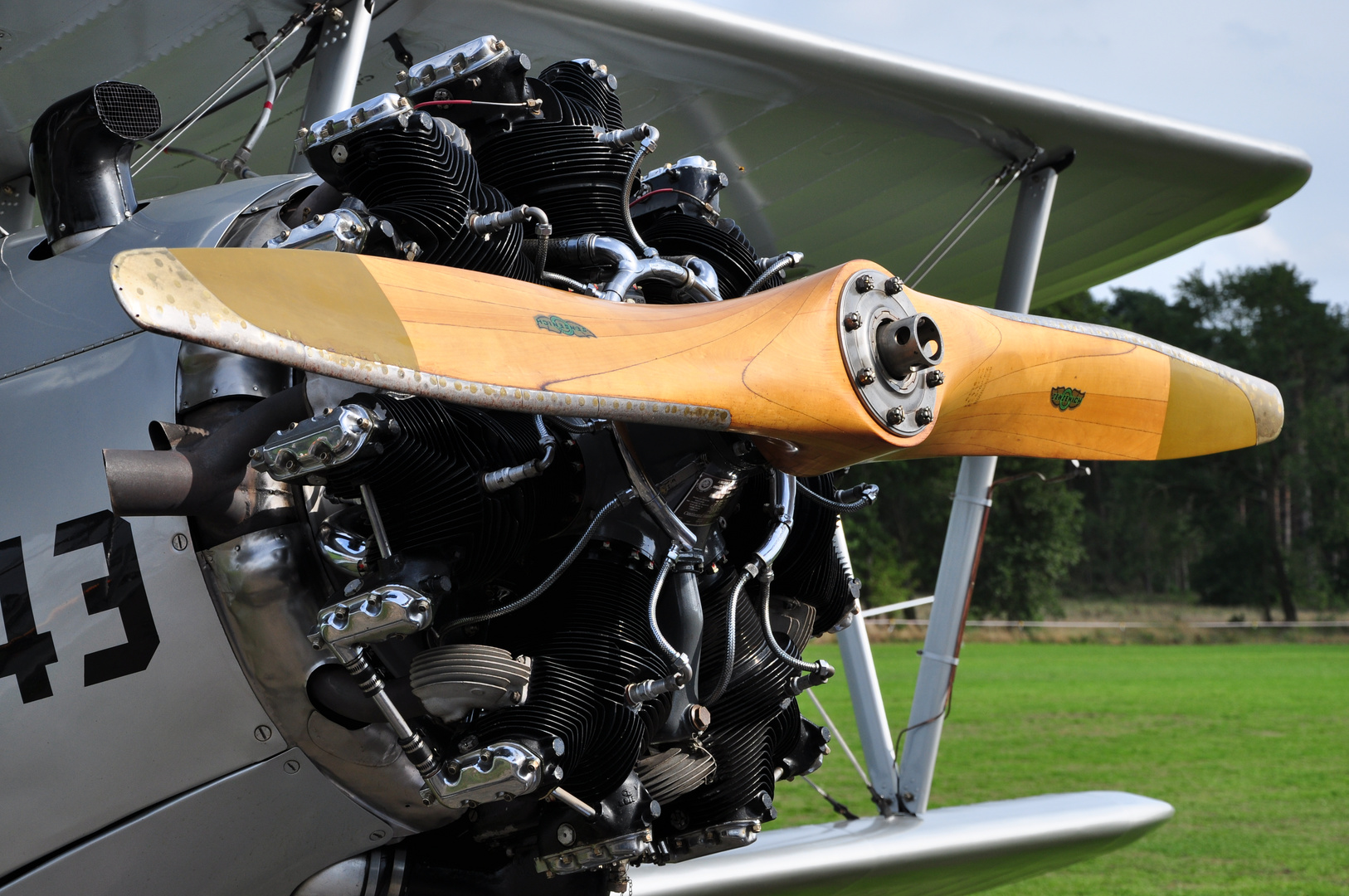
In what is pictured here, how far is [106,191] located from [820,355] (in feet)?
5.36

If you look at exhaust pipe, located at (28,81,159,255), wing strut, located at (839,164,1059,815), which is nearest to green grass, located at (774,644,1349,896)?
wing strut, located at (839,164,1059,815)

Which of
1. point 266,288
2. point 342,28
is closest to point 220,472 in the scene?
point 266,288

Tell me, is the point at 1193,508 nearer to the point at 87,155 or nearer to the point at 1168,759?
the point at 1168,759

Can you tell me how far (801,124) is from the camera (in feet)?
15.5

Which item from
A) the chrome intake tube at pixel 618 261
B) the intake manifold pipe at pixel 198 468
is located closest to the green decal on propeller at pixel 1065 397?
the chrome intake tube at pixel 618 261

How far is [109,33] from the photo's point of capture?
3.73 m

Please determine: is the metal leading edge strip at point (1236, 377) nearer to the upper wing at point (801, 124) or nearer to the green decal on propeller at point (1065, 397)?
the green decal on propeller at point (1065, 397)

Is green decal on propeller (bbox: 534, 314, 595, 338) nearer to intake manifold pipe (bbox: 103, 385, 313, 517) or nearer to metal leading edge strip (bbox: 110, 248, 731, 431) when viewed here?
metal leading edge strip (bbox: 110, 248, 731, 431)

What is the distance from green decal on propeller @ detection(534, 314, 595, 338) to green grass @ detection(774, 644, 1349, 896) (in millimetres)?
6890

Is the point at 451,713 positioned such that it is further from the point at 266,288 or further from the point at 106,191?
the point at 106,191

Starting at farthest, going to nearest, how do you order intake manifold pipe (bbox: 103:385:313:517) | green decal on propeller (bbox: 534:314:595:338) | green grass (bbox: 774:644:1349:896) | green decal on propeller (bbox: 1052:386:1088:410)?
green grass (bbox: 774:644:1349:896)
green decal on propeller (bbox: 1052:386:1088:410)
green decal on propeller (bbox: 534:314:595:338)
intake manifold pipe (bbox: 103:385:313:517)

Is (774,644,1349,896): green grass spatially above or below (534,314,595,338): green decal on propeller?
below

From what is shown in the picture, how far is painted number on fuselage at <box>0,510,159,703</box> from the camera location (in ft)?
7.06

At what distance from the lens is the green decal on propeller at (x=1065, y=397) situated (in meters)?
2.76
